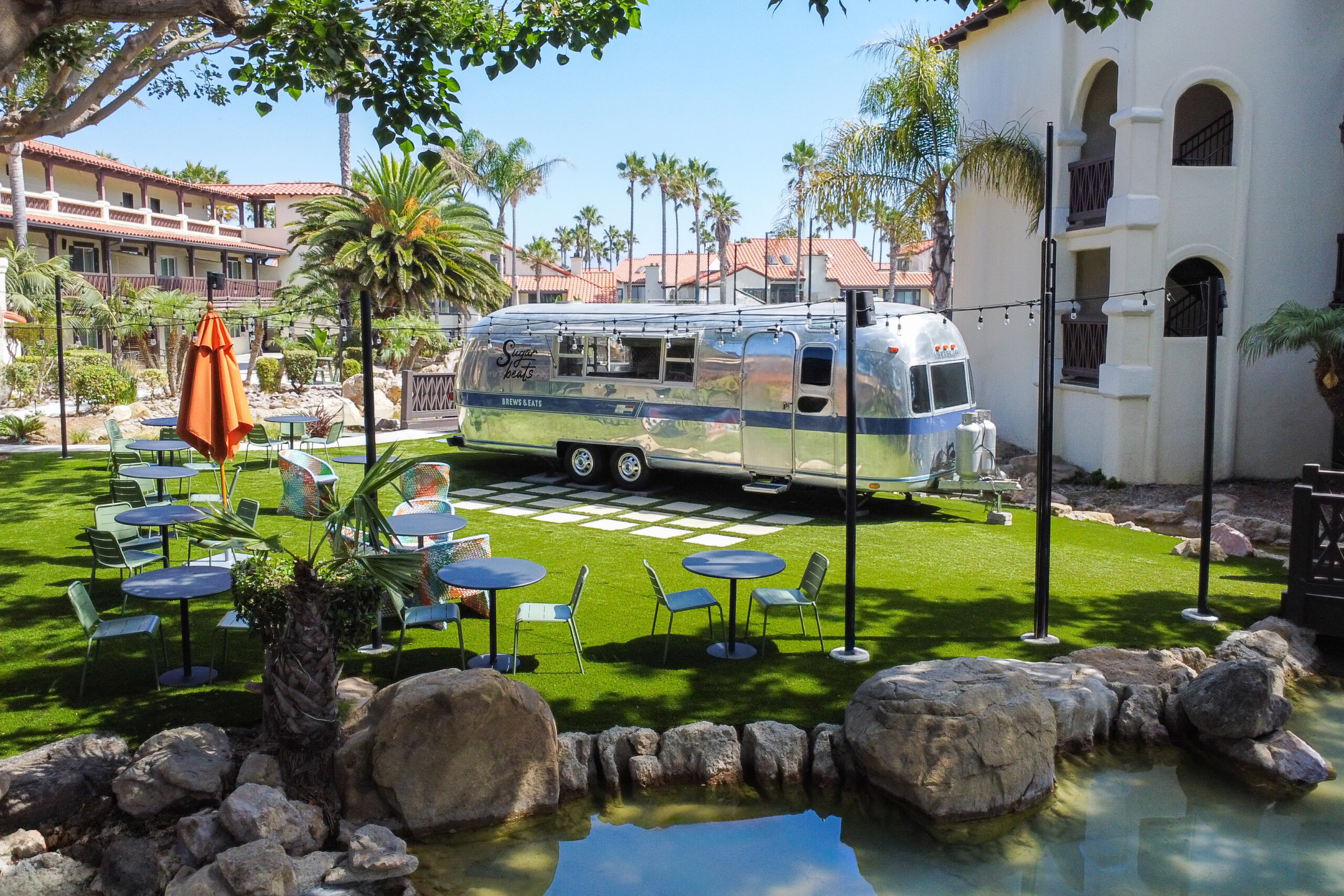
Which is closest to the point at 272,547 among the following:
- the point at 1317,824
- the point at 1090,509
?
the point at 1317,824

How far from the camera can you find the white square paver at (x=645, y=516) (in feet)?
43.7

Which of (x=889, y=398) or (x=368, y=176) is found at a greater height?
(x=368, y=176)

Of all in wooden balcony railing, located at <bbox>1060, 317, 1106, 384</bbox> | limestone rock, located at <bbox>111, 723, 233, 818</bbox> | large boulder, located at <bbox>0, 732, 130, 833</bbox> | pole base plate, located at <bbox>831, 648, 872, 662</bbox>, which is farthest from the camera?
wooden balcony railing, located at <bbox>1060, 317, 1106, 384</bbox>

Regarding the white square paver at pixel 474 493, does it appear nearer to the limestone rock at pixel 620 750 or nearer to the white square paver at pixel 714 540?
the white square paver at pixel 714 540

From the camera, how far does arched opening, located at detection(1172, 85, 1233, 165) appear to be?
1889cm

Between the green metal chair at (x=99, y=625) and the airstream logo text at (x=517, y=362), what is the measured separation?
8.67 meters

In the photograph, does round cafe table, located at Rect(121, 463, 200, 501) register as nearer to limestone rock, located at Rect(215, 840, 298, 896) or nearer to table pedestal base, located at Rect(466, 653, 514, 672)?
table pedestal base, located at Rect(466, 653, 514, 672)

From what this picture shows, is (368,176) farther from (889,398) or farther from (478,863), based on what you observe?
(478,863)

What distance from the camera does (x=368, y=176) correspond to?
26.2 m

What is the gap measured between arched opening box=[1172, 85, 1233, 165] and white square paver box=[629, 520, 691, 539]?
41.2 feet

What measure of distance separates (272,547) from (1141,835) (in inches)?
219

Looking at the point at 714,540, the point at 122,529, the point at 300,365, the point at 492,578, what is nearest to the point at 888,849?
the point at 492,578

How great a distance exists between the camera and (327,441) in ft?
52.4

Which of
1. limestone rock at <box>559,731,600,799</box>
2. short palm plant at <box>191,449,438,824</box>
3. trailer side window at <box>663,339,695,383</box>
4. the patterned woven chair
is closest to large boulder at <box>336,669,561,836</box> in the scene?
limestone rock at <box>559,731,600,799</box>
